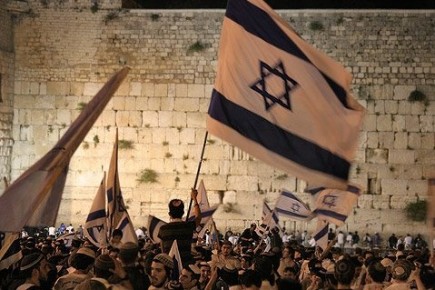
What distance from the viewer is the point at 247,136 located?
7.43 m

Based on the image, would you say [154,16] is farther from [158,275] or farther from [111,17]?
[158,275]

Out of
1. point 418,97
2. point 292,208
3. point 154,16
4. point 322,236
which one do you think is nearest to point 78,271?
point 322,236

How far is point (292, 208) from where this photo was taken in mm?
14977

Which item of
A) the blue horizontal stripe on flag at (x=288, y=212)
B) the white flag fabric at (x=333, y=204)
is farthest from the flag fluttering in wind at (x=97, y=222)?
the blue horizontal stripe on flag at (x=288, y=212)

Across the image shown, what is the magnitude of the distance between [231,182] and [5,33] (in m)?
6.48

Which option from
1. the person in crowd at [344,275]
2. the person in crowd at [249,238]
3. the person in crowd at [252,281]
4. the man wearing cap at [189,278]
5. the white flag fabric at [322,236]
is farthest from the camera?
the person in crowd at [249,238]

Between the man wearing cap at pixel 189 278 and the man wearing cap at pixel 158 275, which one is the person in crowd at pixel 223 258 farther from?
the man wearing cap at pixel 158 275

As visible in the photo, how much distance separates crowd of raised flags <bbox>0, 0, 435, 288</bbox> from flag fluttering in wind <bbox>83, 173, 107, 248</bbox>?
2.96 m

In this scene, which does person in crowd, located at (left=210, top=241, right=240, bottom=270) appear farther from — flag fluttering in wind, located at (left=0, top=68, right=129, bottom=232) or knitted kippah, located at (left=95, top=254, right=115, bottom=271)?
flag fluttering in wind, located at (left=0, top=68, right=129, bottom=232)

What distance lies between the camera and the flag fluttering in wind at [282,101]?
691 cm

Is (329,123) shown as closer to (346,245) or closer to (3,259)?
(3,259)

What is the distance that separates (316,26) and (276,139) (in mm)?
15773

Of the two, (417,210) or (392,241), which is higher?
(417,210)

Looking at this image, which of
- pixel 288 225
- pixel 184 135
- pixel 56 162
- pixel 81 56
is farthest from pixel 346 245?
pixel 56 162
